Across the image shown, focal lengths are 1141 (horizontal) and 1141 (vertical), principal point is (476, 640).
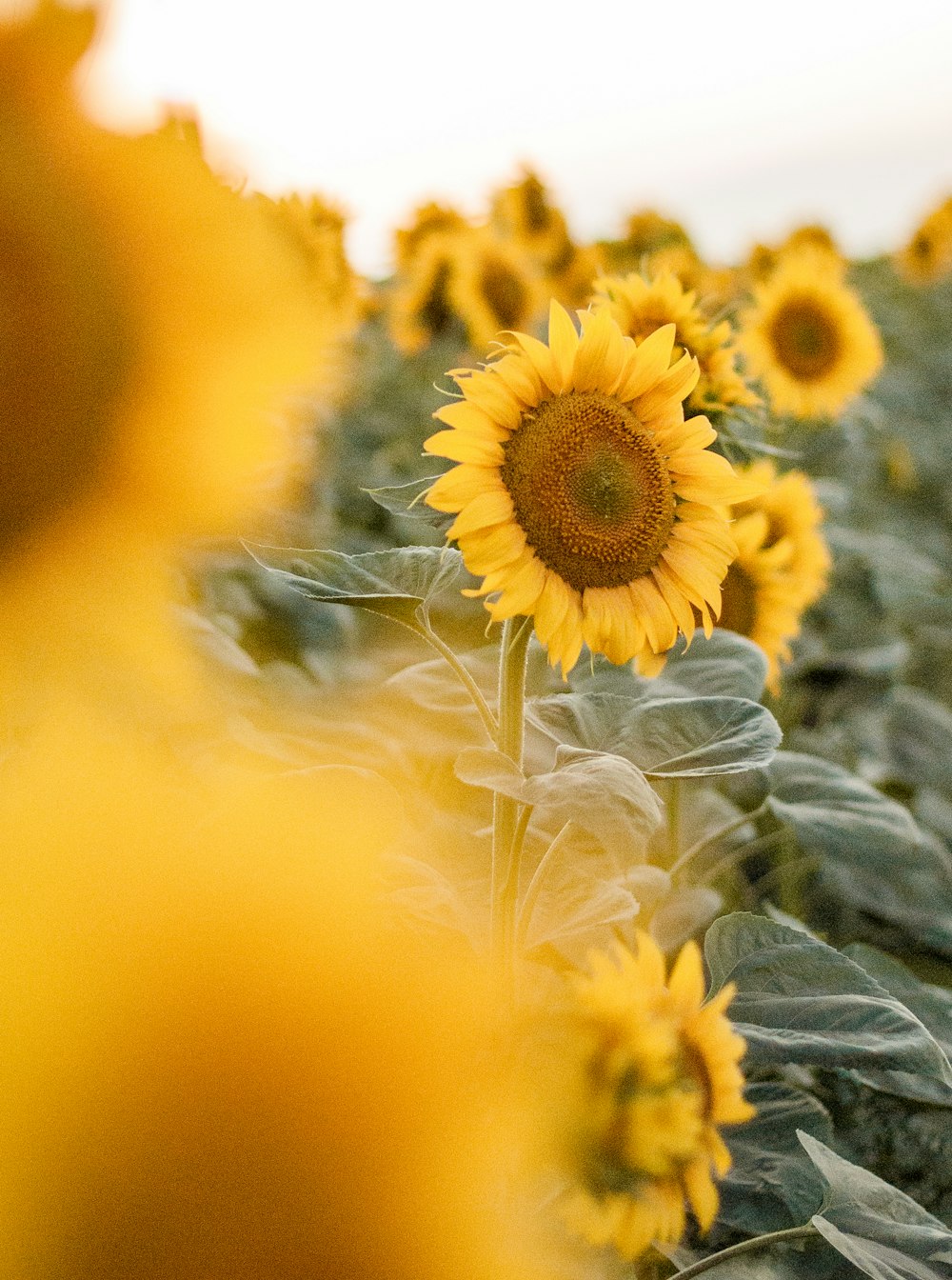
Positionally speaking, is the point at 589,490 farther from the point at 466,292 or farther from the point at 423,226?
the point at 423,226

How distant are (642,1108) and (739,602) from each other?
95cm

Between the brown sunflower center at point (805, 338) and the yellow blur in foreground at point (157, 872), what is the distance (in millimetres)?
1826

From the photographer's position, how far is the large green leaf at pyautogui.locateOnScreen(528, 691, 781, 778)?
2.61 feet

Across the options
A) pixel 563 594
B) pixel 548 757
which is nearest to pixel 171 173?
pixel 563 594

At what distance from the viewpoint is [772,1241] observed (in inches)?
33.6

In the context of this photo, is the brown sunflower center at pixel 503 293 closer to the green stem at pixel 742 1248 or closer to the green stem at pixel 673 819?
the green stem at pixel 673 819

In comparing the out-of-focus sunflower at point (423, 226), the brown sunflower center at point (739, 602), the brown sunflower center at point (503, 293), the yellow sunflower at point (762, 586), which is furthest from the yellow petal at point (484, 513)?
the out-of-focus sunflower at point (423, 226)

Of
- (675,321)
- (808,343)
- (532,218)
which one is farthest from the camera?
(532,218)

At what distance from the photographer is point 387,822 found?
72cm

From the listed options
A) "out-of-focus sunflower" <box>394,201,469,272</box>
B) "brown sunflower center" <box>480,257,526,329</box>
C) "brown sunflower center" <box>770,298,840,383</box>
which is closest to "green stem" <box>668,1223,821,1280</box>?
"brown sunflower center" <box>770,298,840,383</box>

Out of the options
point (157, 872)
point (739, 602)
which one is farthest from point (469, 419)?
point (739, 602)

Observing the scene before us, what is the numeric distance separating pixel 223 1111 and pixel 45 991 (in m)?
0.08

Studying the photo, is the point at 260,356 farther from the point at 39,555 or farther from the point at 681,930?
the point at 681,930

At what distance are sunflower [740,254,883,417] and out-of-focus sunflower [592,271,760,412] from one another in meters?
0.96
